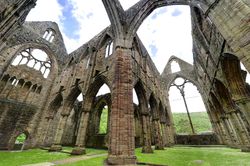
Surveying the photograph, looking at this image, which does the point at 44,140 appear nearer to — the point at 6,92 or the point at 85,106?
the point at 6,92

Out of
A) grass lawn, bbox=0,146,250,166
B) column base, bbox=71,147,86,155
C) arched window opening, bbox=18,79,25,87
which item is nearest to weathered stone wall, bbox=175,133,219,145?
grass lawn, bbox=0,146,250,166

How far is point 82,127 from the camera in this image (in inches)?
347

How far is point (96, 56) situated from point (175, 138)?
50.1 ft

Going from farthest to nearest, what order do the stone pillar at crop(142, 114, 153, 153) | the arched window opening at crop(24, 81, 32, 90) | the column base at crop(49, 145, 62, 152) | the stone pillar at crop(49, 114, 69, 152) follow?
the arched window opening at crop(24, 81, 32, 90), the stone pillar at crop(49, 114, 69, 152), the column base at crop(49, 145, 62, 152), the stone pillar at crop(142, 114, 153, 153)

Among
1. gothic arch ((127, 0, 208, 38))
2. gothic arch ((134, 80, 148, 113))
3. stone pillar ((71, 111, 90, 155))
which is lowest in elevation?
stone pillar ((71, 111, 90, 155))

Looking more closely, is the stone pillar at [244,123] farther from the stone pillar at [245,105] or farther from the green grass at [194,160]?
the stone pillar at [245,105]

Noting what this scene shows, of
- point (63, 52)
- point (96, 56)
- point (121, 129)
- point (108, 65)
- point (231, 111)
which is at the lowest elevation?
point (121, 129)

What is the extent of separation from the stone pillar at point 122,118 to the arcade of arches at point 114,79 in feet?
0.11

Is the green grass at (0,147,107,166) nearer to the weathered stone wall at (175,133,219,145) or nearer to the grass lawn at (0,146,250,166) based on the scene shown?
the grass lawn at (0,146,250,166)

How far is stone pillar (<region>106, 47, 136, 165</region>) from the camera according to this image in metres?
4.90

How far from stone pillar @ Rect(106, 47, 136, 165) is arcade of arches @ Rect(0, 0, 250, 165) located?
0.03 meters

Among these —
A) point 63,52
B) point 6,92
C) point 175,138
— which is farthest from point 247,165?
point 63,52

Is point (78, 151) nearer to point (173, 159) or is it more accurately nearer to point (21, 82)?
point (173, 159)

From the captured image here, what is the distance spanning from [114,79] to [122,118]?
1950mm
